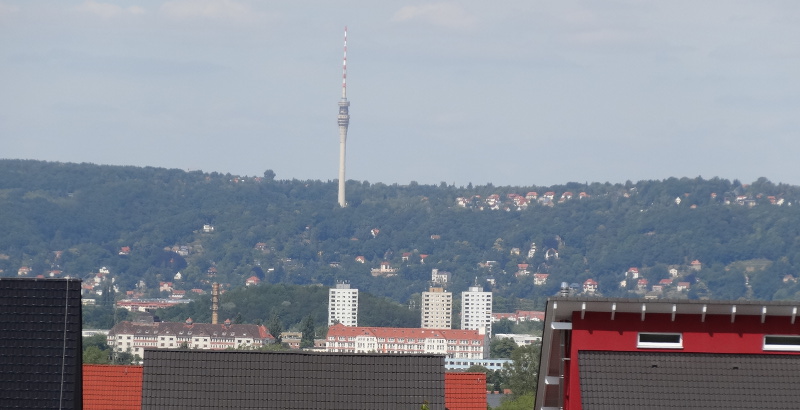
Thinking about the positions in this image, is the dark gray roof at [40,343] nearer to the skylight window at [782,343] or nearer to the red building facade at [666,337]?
the red building facade at [666,337]

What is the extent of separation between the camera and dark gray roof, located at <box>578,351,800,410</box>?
68.5 feet

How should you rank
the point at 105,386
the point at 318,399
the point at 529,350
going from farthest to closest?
the point at 529,350 < the point at 105,386 < the point at 318,399

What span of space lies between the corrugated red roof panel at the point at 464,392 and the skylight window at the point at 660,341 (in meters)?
3.27

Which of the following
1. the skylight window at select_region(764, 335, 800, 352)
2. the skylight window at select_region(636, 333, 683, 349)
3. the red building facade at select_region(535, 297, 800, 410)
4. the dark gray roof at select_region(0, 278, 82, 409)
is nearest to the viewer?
the dark gray roof at select_region(0, 278, 82, 409)

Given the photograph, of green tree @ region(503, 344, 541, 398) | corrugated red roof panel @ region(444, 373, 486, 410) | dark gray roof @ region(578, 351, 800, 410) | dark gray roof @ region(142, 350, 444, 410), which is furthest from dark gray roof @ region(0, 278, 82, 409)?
green tree @ region(503, 344, 541, 398)

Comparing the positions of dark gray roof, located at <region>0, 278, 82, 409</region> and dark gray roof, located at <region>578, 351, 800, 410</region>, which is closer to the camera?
dark gray roof, located at <region>0, 278, 82, 409</region>

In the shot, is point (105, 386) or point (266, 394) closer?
point (266, 394)

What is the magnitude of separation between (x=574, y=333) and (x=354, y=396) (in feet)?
9.83

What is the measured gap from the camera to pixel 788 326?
22.3 metres

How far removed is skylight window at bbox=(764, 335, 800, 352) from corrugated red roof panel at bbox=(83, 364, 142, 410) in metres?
8.85

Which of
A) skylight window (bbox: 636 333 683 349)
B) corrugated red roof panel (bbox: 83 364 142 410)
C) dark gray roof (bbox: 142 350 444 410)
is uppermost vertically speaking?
skylight window (bbox: 636 333 683 349)

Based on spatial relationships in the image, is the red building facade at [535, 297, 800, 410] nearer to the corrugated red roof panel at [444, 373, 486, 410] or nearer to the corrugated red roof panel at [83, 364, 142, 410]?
the corrugated red roof panel at [444, 373, 486, 410]

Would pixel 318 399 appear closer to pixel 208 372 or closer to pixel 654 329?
pixel 208 372

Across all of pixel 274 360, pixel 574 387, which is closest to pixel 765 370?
pixel 574 387
